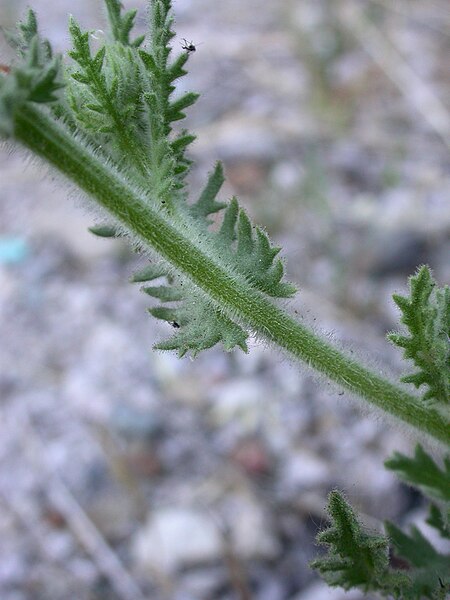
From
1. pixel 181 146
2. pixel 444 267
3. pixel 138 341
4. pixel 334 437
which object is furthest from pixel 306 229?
pixel 181 146

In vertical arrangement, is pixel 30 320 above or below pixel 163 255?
above

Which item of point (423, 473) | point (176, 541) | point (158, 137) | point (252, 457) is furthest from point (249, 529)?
point (158, 137)

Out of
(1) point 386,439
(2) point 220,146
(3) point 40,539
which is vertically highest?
(2) point 220,146

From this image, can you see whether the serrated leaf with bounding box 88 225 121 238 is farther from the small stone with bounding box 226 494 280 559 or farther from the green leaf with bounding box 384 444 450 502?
the small stone with bounding box 226 494 280 559

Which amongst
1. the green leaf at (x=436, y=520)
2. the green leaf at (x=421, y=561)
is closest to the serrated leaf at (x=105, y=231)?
the green leaf at (x=421, y=561)

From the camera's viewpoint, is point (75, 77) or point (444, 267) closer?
point (75, 77)

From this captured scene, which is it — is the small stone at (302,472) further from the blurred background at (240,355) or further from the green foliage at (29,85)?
the green foliage at (29,85)

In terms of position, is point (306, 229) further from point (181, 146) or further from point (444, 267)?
point (181, 146)
